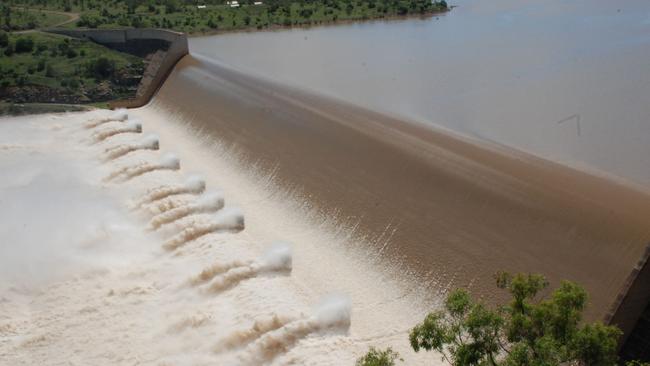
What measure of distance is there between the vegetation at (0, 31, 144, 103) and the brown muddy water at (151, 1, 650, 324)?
6.71 feet

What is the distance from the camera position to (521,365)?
4660mm

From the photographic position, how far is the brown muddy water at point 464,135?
27.3 ft

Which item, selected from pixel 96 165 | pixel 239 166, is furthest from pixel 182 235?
pixel 96 165

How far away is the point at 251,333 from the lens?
8016mm

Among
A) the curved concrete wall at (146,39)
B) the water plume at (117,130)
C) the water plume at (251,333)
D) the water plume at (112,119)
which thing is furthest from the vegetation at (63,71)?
the water plume at (251,333)

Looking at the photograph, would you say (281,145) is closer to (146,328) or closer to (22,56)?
(146,328)

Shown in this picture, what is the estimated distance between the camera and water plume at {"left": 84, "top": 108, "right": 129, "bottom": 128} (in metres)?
17.3

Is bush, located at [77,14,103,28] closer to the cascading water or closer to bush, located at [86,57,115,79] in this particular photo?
bush, located at [86,57,115,79]

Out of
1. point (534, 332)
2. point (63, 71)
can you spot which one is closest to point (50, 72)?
point (63, 71)

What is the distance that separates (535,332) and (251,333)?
397 centimetres

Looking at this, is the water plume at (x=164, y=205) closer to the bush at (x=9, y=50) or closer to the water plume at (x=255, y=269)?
the water plume at (x=255, y=269)

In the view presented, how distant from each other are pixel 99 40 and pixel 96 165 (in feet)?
39.6

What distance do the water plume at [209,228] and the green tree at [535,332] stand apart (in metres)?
5.78

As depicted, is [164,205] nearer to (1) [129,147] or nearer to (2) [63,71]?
(1) [129,147]
